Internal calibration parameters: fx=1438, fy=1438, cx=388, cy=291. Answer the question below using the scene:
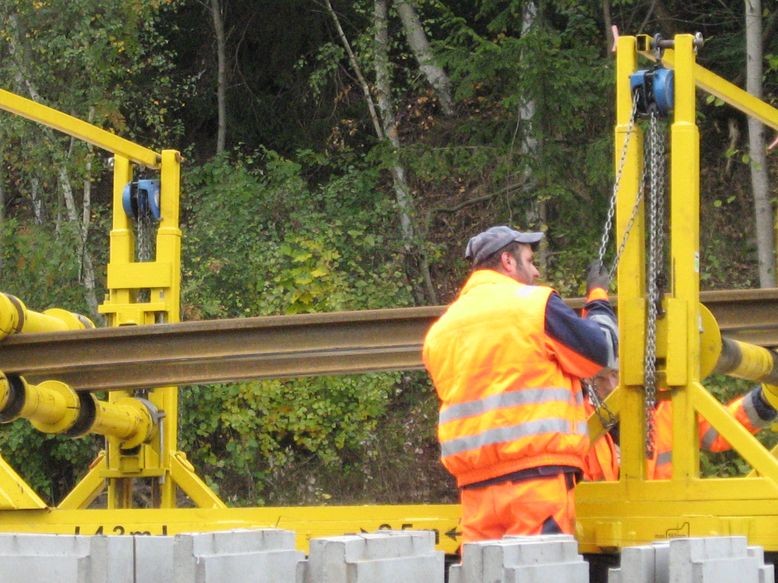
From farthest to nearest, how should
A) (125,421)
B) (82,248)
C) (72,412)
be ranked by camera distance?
(82,248)
(125,421)
(72,412)

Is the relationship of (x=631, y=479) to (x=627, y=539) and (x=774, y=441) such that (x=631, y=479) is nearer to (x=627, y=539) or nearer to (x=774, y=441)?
(x=627, y=539)

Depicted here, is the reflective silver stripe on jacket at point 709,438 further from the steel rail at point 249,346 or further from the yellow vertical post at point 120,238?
the yellow vertical post at point 120,238

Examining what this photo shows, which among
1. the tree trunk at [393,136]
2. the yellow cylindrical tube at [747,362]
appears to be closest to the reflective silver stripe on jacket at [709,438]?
the yellow cylindrical tube at [747,362]

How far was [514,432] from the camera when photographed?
5344 millimetres

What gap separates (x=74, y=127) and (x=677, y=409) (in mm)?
4237

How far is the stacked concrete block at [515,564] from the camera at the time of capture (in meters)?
3.54

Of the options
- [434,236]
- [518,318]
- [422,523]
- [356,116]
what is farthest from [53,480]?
[518,318]

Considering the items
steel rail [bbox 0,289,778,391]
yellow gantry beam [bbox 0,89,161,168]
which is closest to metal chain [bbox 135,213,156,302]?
yellow gantry beam [bbox 0,89,161,168]

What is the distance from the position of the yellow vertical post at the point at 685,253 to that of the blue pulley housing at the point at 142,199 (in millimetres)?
3762

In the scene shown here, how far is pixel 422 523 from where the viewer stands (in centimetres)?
615

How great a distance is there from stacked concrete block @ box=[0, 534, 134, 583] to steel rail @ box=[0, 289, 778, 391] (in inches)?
139

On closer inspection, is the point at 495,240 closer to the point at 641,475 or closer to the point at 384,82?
the point at 641,475

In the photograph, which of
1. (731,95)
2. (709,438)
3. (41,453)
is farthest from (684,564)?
(41,453)

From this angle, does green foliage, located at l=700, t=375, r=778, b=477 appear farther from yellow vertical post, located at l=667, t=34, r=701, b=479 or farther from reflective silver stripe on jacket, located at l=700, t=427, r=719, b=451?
yellow vertical post, located at l=667, t=34, r=701, b=479
